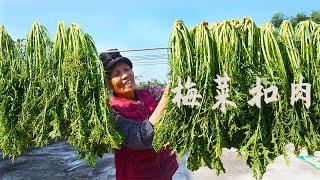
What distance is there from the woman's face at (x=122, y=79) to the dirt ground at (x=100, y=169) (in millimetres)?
3865

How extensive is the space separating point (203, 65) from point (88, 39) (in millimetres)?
606

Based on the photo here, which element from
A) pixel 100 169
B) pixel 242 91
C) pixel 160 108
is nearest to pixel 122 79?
pixel 160 108

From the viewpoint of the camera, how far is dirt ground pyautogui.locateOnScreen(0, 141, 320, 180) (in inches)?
283

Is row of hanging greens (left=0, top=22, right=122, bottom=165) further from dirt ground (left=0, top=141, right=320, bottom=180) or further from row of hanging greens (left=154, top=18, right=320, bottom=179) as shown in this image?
dirt ground (left=0, top=141, right=320, bottom=180)

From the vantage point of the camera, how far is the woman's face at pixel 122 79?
2613 mm

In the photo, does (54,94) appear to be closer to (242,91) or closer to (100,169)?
(242,91)

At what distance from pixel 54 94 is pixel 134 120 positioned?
49 centimetres

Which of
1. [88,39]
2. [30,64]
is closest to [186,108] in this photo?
[88,39]

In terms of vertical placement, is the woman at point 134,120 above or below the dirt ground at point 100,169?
above

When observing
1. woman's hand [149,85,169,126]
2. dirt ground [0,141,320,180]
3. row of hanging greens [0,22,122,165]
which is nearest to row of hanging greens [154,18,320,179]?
woman's hand [149,85,169,126]

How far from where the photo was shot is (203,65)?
2.19 metres

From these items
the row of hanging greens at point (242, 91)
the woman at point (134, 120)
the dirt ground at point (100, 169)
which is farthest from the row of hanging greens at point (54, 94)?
the dirt ground at point (100, 169)

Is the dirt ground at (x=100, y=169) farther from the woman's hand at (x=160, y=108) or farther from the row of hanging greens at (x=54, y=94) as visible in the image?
the woman's hand at (x=160, y=108)

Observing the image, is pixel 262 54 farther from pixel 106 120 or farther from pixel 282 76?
pixel 106 120
